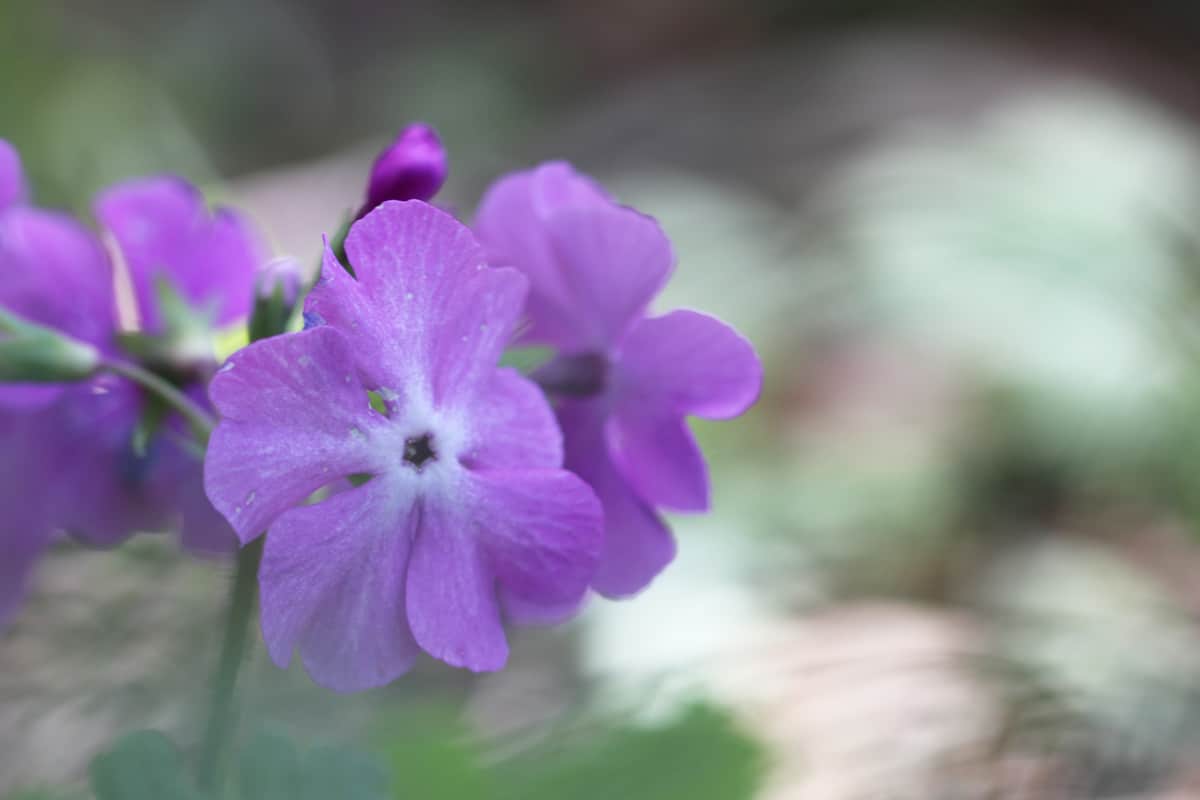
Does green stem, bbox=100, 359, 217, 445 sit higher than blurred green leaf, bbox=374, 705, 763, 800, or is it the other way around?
green stem, bbox=100, 359, 217, 445

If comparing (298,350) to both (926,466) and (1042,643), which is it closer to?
(1042,643)

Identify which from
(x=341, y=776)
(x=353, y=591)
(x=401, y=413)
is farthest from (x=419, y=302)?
(x=341, y=776)

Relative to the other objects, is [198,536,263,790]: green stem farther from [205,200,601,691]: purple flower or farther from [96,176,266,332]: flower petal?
[96,176,266,332]: flower petal

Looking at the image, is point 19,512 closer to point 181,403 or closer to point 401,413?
point 181,403

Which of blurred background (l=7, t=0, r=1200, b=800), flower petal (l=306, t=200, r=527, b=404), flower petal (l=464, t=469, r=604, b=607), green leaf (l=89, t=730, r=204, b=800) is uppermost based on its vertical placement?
blurred background (l=7, t=0, r=1200, b=800)

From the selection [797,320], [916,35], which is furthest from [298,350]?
[916,35]

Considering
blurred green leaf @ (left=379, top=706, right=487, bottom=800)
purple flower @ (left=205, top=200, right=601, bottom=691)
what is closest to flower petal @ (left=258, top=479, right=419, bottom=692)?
purple flower @ (left=205, top=200, right=601, bottom=691)

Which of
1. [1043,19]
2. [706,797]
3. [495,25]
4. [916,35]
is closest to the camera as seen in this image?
[706,797]
